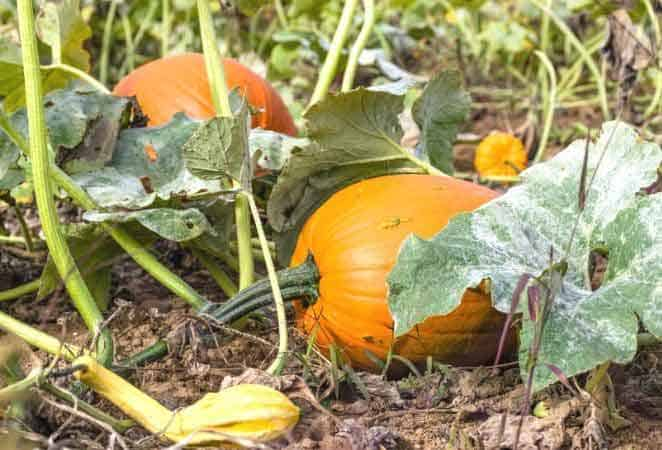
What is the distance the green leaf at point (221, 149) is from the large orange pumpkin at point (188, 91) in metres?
0.69

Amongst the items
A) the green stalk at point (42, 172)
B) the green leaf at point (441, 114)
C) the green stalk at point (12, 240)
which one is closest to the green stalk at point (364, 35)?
the green leaf at point (441, 114)

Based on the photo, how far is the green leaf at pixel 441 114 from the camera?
6.53ft

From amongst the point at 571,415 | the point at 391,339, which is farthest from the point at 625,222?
the point at 391,339

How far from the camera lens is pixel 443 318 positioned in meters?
1.57

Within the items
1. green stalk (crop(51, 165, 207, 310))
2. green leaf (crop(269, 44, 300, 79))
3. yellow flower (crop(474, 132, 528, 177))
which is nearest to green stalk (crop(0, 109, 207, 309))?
green stalk (crop(51, 165, 207, 310))

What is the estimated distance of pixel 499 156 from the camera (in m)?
2.94

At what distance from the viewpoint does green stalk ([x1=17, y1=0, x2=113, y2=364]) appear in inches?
57.8

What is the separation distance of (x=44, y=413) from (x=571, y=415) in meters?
0.73

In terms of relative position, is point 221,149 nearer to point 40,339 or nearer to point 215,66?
point 215,66

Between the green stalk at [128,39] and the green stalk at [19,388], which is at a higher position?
the green stalk at [128,39]

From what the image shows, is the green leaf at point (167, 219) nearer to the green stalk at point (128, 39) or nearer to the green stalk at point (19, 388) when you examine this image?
the green stalk at point (19, 388)

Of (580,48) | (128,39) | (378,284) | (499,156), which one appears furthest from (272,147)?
(128,39)

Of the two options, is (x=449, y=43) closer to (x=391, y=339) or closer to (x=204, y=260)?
(x=204, y=260)

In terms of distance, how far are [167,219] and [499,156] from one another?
5.00 feet
